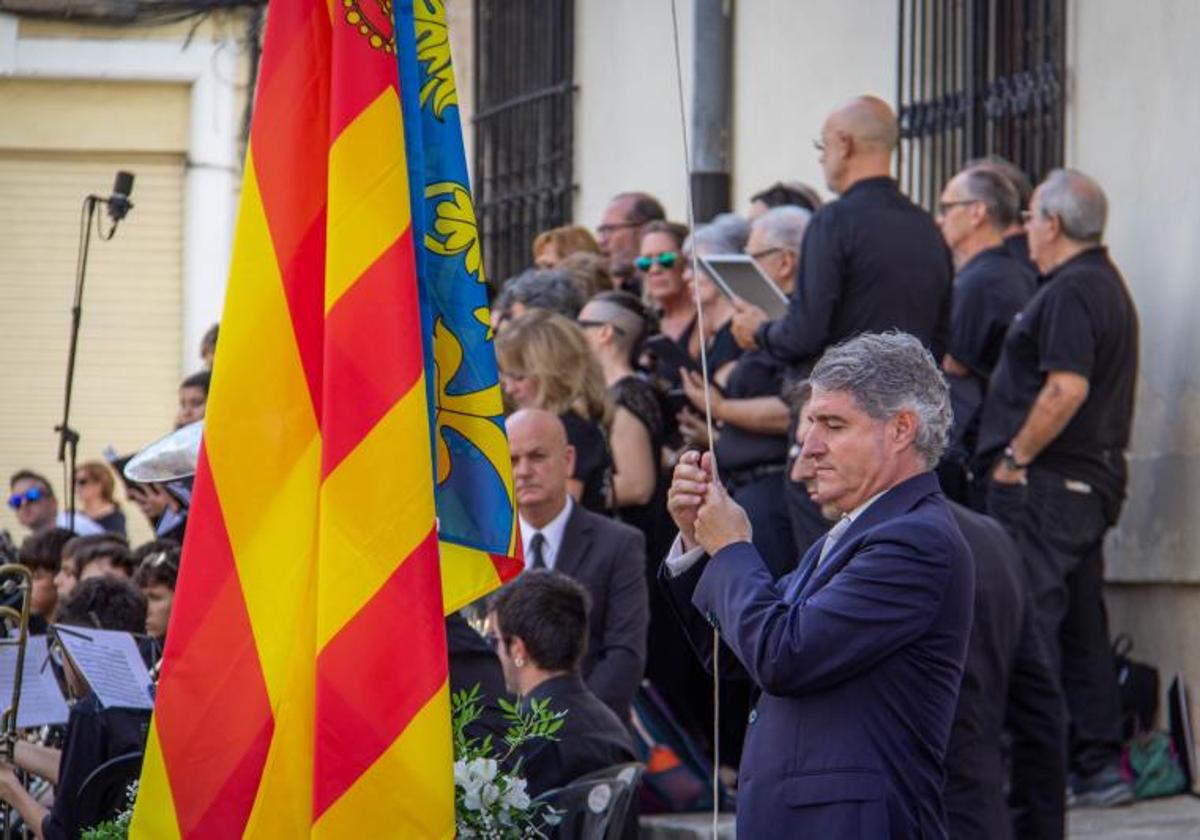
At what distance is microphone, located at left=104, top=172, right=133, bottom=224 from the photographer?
10.6 meters

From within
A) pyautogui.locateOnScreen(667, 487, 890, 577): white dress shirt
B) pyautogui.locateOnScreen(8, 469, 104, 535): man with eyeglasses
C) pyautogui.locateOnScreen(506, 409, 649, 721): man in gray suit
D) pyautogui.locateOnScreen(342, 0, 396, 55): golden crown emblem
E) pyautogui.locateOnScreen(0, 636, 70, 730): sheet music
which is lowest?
pyautogui.locateOnScreen(8, 469, 104, 535): man with eyeglasses

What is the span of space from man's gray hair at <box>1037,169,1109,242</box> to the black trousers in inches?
33.1

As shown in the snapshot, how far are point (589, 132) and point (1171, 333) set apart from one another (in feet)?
25.3

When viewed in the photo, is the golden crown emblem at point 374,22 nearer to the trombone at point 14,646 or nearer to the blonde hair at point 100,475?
the trombone at point 14,646

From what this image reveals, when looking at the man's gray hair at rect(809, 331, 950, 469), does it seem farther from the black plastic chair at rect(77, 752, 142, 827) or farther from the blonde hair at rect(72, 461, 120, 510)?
the blonde hair at rect(72, 461, 120, 510)

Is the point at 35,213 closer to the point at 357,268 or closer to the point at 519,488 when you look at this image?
the point at 519,488

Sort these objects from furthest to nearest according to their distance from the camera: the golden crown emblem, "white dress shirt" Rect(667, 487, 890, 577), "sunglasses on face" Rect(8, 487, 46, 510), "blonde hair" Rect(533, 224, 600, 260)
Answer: "sunglasses on face" Rect(8, 487, 46, 510)
"blonde hair" Rect(533, 224, 600, 260)
the golden crown emblem
"white dress shirt" Rect(667, 487, 890, 577)

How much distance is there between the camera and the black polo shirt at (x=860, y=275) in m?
8.59

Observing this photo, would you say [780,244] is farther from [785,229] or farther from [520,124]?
[520,124]

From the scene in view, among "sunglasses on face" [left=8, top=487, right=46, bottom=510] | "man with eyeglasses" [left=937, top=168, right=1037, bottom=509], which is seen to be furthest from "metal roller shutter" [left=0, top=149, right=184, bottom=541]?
"man with eyeglasses" [left=937, top=168, right=1037, bottom=509]

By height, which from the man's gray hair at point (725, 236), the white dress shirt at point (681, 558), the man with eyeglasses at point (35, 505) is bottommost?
the man with eyeglasses at point (35, 505)

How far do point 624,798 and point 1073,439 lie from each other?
292cm

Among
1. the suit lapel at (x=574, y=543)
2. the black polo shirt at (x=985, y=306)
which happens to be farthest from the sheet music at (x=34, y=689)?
the black polo shirt at (x=985, y=306)

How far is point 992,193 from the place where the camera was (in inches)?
370
